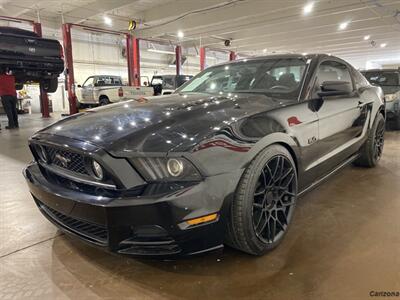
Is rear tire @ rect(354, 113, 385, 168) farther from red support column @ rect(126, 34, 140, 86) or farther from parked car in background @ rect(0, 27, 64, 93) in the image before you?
red support column @ rect(126, 34, 140, 86)

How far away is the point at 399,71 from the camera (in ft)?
22.8

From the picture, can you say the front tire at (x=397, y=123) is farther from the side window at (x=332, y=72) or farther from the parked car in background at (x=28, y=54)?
the parked car in background at (x=28, y=54)

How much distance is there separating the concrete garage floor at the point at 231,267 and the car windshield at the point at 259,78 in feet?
3.23

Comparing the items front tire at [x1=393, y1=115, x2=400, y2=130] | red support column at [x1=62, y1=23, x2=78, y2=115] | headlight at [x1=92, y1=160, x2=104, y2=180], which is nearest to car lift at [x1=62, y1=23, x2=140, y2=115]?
red support column at [x1=62, y1=23, x2=78, y2=115]

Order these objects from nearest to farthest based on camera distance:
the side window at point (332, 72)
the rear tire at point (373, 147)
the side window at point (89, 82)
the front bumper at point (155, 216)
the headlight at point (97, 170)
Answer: the front bumper at point (155, 216), the headlight at point (97, 170), the side window at point (332, 72), the rear tire at point (373, 147), the side window at point (89, 82)

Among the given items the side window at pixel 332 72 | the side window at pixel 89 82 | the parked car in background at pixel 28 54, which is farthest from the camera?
the side window at pixel 89 82

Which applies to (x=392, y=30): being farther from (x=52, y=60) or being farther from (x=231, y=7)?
(x=52, y=60)

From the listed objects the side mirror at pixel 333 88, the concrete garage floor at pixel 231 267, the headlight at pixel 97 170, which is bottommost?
the concrete garage floor at pixel 231 267

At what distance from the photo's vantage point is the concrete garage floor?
155 cm

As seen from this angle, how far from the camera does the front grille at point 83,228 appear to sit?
1.52 m

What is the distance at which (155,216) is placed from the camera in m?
1.40

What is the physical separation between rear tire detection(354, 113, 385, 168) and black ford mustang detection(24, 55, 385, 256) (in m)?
1.32

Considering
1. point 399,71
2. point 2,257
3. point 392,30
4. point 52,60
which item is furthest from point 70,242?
point 392,30

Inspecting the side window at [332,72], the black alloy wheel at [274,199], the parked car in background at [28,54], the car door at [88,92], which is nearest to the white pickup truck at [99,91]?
the car door at [88,92]
